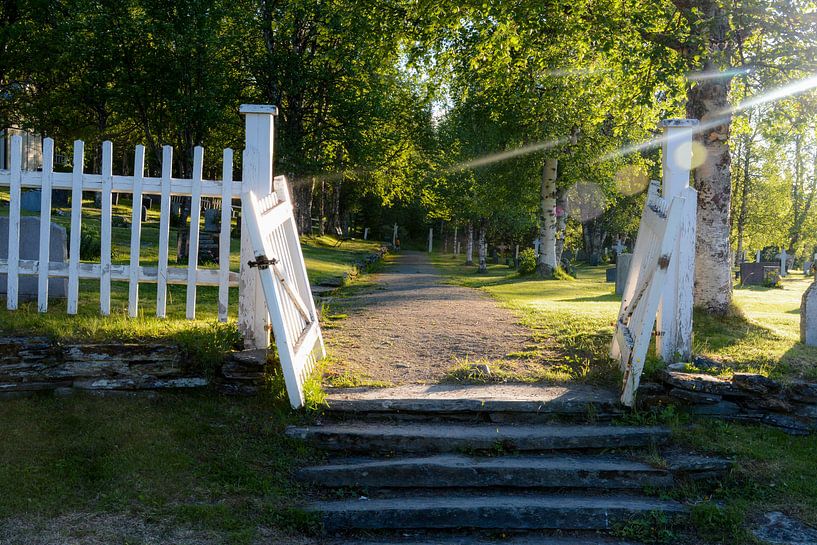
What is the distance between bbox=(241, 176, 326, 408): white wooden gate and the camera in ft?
18.4

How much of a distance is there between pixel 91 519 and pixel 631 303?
197 inches

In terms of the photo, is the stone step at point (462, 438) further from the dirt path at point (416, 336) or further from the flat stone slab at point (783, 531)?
the dirt path at point (416, 336)

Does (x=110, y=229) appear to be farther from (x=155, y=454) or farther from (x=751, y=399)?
(x=751, y=399)

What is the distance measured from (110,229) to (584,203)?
45.0 m

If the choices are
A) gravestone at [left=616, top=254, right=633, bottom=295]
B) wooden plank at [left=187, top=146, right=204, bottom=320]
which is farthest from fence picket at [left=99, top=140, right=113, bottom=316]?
gravestone at [left=616, top=254, right=633, bottom=295]

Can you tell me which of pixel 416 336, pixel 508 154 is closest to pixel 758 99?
pixel 416 336

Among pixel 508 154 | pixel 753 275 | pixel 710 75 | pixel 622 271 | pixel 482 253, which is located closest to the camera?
pixel 710 75

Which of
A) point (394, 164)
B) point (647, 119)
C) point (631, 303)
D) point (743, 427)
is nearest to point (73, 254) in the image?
point (631, 303)

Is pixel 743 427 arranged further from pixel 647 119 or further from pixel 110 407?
pixel 647 119

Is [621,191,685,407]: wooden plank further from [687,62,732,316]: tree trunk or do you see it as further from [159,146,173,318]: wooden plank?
[159,146,173,318]: wooden plank

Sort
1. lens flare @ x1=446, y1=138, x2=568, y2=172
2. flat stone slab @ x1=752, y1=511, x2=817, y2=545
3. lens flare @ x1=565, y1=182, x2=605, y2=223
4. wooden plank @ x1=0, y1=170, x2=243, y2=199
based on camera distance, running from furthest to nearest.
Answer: lens flare @ x1=565, y1=182, x2=605, y2=223, lens flare @ x1=446, y1=138, x2=568, y2=172, wooden plank @ x1=0, y1=170, x2=243, y2=199, flat stone slab @ x1=752, y1=511, x2=817, y2=545

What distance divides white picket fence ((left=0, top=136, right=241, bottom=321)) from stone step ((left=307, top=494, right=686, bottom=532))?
2.54 m

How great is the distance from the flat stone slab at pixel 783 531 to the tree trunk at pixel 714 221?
16.7 ft

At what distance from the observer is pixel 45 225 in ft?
21.2
